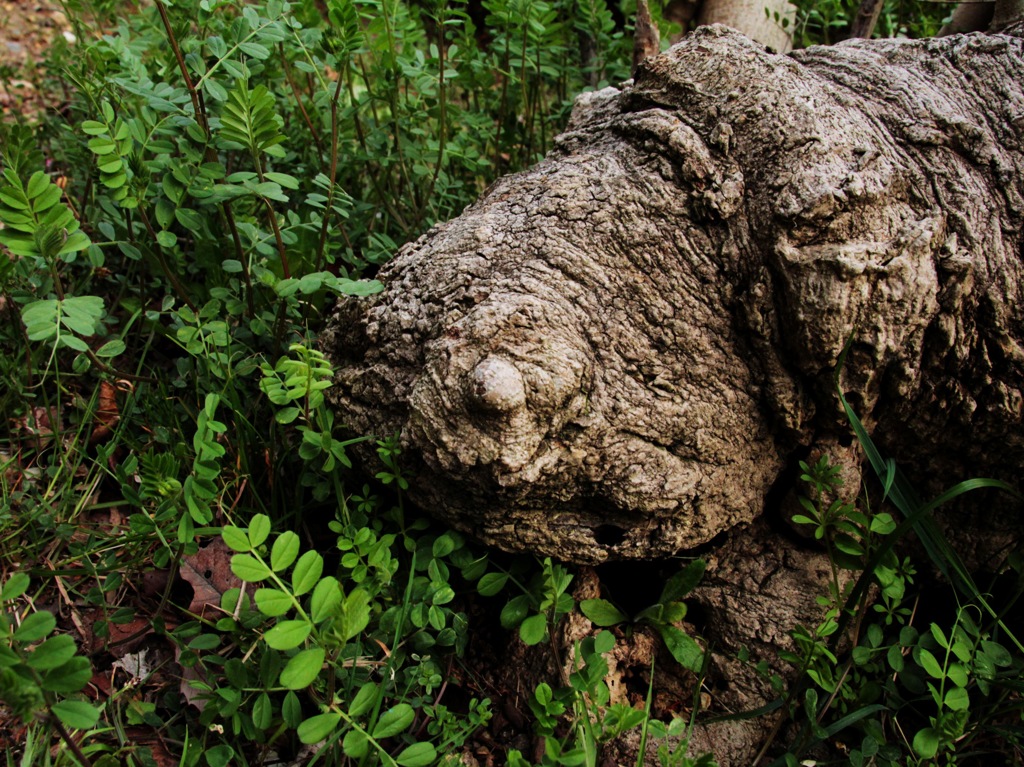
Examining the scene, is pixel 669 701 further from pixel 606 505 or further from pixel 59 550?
pixel 59 550

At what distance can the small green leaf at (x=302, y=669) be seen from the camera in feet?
5.07

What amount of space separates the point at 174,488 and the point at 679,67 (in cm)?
169

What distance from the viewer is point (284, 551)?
5.49 ft

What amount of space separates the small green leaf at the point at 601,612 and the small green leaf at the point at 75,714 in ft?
3.63

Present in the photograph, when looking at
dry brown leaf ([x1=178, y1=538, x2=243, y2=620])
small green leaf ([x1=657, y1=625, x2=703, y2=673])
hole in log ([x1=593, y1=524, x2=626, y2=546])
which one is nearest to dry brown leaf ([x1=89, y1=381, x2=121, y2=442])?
dry brown leaf ([x1=178, y1=538, x2=243, y2=620])

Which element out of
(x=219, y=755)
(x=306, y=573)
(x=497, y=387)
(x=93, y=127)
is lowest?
(x=219, y=755)

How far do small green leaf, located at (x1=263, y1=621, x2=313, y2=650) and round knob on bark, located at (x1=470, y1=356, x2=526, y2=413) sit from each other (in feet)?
1.92

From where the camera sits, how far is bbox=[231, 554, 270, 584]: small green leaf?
5.29 feet

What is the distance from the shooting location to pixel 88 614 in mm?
2168

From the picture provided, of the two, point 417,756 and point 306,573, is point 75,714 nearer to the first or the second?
point 306,573

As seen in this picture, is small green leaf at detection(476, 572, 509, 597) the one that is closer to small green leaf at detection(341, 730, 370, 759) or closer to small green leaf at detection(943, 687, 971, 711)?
small green leaf at detection(341, 730, 370, 759)

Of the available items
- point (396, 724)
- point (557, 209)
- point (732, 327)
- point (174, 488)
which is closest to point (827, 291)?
point (732, 327)

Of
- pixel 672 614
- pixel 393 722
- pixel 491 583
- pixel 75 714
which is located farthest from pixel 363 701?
pixel 672 614

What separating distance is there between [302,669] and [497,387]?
27.2 inches
